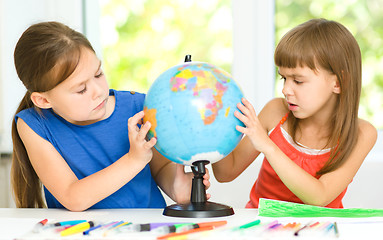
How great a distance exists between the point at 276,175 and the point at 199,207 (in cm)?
55

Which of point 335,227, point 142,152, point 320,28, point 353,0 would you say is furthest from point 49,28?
point 353,0

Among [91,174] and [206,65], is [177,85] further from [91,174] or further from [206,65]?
[91,174]

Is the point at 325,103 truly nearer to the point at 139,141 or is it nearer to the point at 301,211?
the point at 301,211

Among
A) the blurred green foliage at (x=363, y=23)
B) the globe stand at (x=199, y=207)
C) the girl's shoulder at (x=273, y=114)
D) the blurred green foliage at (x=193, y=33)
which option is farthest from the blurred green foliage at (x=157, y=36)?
the globe stand at (x=199, y=207)

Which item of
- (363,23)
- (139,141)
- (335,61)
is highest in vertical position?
(363,23)

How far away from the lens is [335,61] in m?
1.62

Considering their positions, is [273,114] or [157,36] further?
[157,36]

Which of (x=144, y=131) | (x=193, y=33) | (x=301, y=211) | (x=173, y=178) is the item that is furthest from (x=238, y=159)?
(x=193, y=33)

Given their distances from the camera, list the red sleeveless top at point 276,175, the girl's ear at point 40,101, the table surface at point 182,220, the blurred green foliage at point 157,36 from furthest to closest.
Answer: the blurred green foliage at point 157,36 < the red sleeveless top at point 276,175 < the girl's ear at point 40,101 < the table surface at point 182,220

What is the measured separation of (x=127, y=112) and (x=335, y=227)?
803 millimetres

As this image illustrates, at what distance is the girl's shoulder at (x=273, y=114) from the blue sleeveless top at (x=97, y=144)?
0.48 metres

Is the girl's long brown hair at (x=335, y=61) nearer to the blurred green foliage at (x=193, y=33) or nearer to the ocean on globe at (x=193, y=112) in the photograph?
the ocean on globe at (x=193, y=112)

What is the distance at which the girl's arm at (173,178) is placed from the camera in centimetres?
158

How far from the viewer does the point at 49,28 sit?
5.00 feet
